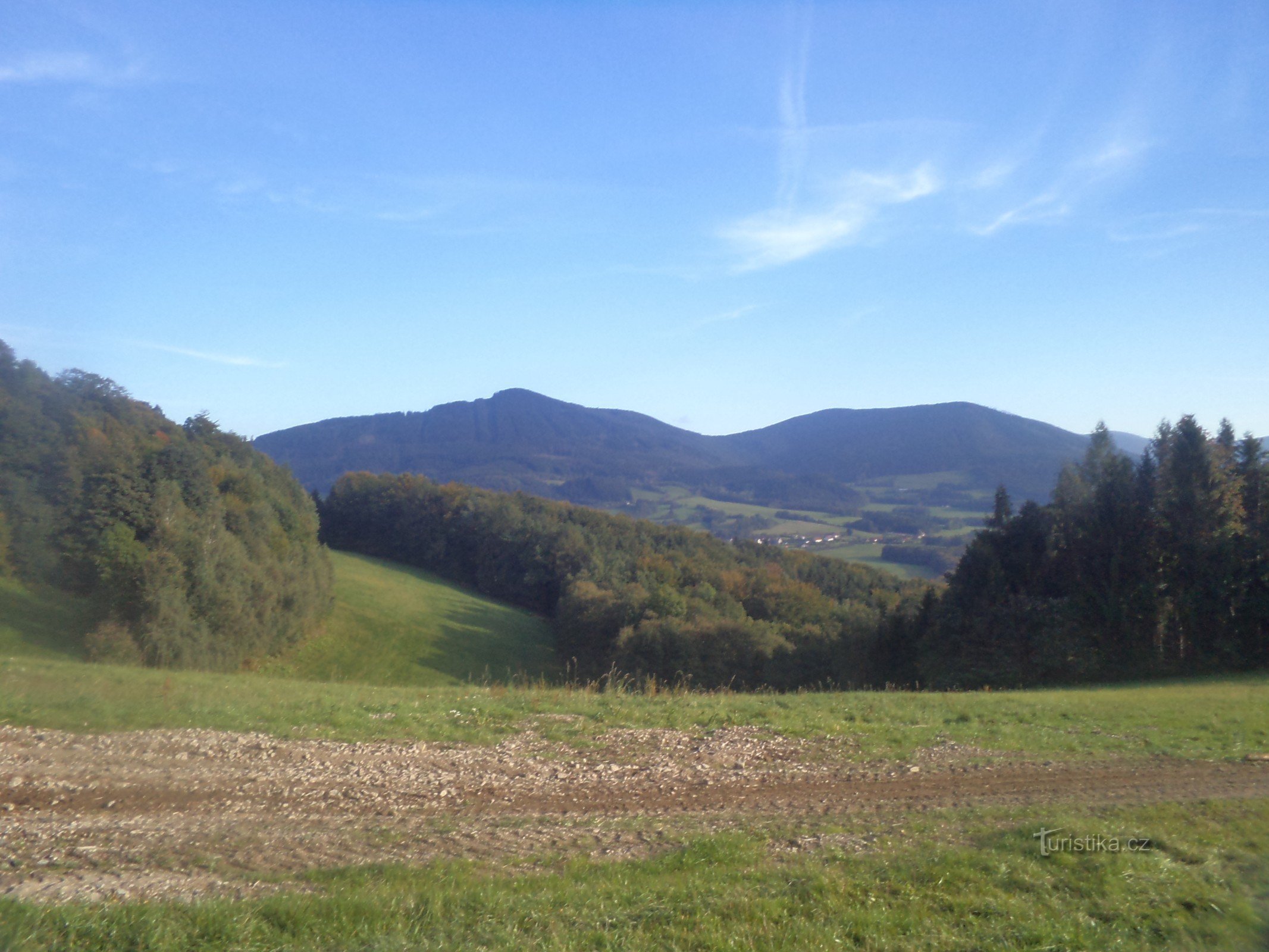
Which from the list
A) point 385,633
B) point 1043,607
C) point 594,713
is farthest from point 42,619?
point 1043,607

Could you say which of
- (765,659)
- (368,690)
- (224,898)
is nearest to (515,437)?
(765,659)

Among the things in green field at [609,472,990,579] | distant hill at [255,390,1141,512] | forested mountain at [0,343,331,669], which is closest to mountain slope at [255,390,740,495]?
distant hill at [255,390,1141,512]

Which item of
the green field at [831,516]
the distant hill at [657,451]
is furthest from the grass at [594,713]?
the distant hill at [657,451]

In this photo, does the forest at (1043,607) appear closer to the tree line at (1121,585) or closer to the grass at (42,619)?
the tree line at (1121,585)

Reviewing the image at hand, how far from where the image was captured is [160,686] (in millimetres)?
11289

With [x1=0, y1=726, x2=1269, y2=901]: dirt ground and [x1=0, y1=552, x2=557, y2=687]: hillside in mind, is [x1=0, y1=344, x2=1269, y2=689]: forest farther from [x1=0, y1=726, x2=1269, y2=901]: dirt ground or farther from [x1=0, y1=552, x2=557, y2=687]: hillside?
[x1=0, y1=726, x2=1269, y2=901]: dirt ground

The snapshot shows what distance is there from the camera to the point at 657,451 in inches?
5433

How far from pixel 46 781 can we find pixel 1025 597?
2719 centimetres

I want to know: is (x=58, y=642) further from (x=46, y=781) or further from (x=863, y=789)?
(x=863, y=789)

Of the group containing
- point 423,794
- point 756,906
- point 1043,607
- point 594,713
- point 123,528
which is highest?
point 123,528

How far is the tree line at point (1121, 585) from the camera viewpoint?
22.7m

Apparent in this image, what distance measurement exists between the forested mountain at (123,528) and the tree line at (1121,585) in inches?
1016

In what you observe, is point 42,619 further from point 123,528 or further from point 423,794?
point 423,794

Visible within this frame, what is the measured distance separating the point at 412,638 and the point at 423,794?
35.3 meters
